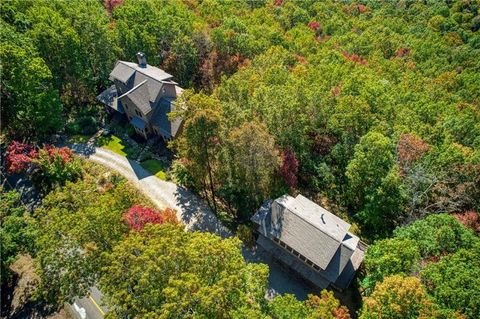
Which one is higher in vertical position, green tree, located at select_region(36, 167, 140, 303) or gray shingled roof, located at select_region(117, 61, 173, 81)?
gray shingled roof, located at select_region(117, 61, 173, 81)

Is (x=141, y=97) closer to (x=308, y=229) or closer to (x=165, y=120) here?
(x=165, y=120)

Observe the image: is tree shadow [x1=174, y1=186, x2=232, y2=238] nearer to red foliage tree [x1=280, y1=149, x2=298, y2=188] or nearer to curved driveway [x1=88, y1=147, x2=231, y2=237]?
curved driveway [x1=88, y1=147, x2=231, y2=237]

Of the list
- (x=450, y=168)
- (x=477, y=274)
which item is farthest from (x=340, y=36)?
(x=477, y=274)

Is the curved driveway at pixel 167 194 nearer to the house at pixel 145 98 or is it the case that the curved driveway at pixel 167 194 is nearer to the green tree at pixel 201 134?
the green tree at pixel 201 134

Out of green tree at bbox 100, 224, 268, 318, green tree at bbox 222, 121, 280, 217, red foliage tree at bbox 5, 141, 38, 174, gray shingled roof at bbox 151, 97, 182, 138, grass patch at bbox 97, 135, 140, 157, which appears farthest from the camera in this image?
grass patch at bbox 97, 135, 140, 157

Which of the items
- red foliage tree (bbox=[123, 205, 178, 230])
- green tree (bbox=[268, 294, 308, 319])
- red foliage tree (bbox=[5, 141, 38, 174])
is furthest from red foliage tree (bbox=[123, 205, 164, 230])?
red foliage tree (bbox=[5, 141, 38, 174])

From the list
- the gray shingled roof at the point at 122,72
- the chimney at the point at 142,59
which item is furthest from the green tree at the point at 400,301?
the chimney at the point at 142,59

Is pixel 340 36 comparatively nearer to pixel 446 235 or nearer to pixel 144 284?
pixel 446 235
